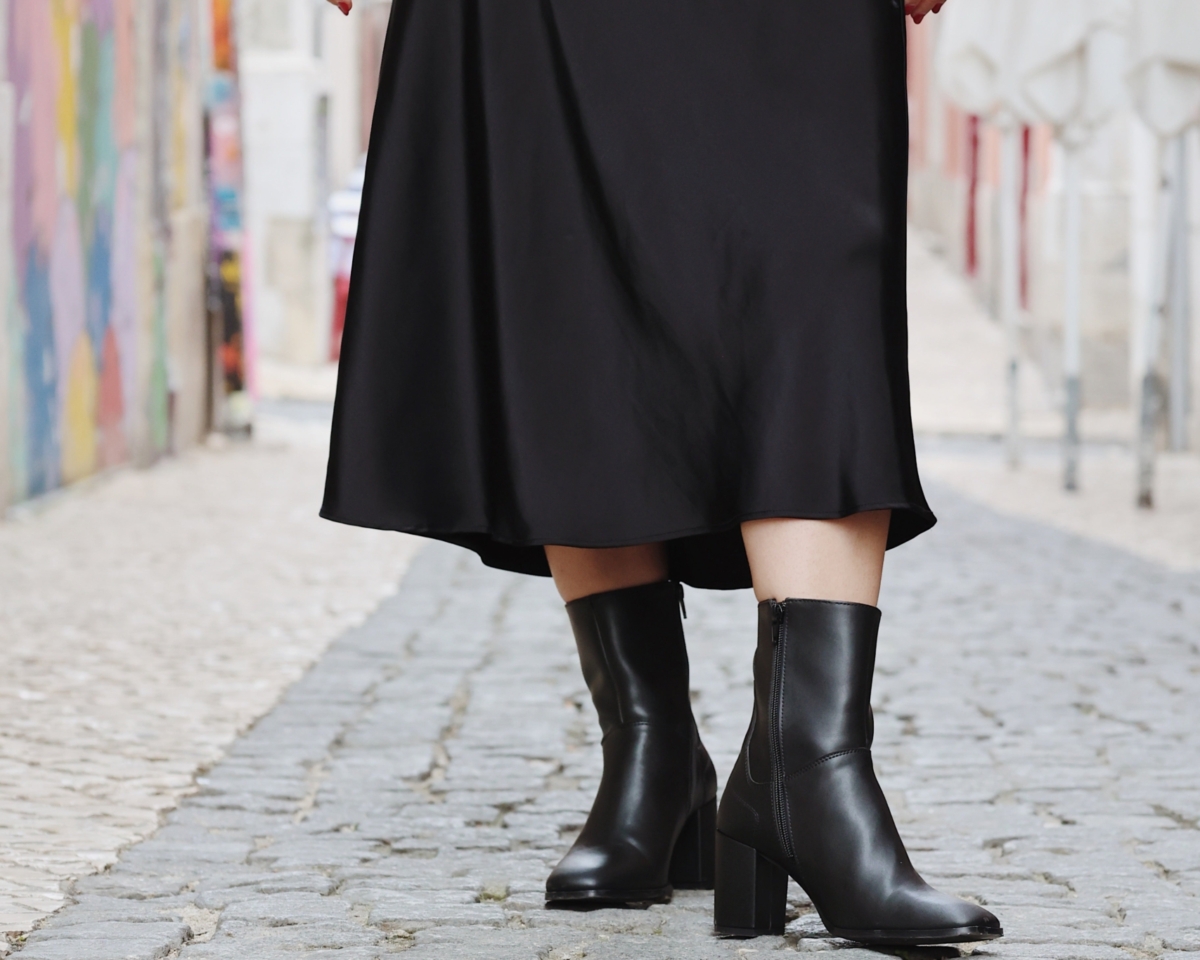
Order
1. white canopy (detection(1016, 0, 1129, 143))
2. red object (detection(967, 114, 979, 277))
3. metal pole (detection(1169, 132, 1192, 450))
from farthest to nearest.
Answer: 1. red object (detection(967, 114, 979, 277))
2. metal pole (detection(1169, 132, 1192, 450))
3. white canopy (detection(1016, 0, 1129, 143))

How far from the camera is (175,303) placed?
1025 centimetres

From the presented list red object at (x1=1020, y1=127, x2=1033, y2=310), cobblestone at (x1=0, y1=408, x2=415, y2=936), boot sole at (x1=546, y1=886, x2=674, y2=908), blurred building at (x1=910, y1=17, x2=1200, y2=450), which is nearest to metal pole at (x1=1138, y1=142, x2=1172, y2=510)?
blurred building at (x1=910, y1=17, x2=1200, y2=450)

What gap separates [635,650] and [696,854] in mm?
276

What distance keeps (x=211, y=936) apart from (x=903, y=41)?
1.20 metres

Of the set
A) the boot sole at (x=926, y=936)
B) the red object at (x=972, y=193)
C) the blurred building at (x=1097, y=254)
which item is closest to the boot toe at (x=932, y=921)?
the boot sole at (x=926, y=936)

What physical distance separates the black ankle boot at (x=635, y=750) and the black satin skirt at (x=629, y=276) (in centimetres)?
22

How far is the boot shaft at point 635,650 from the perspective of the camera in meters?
2.37

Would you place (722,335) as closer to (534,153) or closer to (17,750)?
(534,153)

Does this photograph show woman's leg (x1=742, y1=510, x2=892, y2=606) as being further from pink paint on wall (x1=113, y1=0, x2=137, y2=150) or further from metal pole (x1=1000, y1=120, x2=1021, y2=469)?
metal pole (x1=1000, y1=120, x2=1021, y2=469)

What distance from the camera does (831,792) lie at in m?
2.14

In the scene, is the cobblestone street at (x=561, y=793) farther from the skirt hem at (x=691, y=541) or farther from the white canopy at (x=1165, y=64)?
the white canopy at (x=1165, y=64)

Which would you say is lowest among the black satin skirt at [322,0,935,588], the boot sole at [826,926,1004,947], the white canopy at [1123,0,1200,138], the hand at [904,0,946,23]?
the boot sole at [826,926,1004,947]

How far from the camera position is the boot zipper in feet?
7.09

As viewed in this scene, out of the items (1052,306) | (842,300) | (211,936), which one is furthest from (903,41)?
(1052,306)
